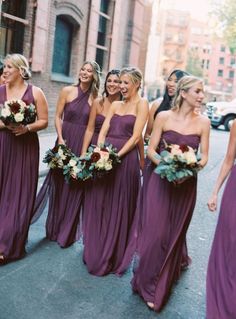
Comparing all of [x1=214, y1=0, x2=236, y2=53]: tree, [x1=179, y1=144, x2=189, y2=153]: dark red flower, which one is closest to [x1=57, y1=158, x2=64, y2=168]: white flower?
[x1=179, y1=144, x2=189, y2=153]: dark red flower

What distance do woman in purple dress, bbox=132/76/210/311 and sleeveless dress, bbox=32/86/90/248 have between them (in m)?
1.63

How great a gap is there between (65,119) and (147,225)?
2.36 meters

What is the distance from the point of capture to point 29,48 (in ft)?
50.3

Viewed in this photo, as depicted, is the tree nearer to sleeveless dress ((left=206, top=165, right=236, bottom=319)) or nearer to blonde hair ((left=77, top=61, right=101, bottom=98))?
blonde hair ((left=77, top=61, right=101, bottom=98))

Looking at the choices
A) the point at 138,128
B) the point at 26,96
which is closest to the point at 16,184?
the point at 26,96

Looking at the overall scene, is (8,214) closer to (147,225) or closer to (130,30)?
(147,225)

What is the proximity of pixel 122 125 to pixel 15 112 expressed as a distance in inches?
44.8

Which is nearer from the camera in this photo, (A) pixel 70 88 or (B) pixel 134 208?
(B) pixel 134 208

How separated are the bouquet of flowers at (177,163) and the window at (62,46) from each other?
1367cm

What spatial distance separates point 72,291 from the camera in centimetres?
504

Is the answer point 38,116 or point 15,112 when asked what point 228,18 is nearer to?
point 38,116

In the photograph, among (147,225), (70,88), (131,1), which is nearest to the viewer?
(147,225)

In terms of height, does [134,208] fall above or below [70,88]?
below

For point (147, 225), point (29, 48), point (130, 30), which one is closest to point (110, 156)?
point (147, 225)
